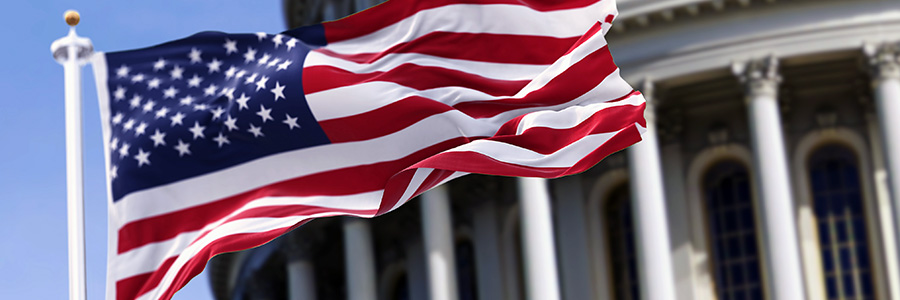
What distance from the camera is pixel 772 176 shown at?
110 feet

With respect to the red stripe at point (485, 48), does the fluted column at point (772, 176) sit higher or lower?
higher

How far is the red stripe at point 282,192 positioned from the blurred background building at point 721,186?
18.2 metres

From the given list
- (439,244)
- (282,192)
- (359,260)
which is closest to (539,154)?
(282,192)

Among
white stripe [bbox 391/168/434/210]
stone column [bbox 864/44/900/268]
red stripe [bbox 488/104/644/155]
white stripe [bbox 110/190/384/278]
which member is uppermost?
stone column [bbox 864/44/900/268]

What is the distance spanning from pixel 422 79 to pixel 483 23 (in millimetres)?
954

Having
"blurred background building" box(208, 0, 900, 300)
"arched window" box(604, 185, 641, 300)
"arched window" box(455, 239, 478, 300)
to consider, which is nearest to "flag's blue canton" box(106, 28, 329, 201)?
"blurred background building" box(208, 0, 900, 300)

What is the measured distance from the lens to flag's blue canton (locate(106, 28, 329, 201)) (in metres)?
15.4

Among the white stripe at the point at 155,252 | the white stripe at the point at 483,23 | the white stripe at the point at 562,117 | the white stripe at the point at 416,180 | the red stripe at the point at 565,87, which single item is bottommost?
the white stripe at the point at 155,252

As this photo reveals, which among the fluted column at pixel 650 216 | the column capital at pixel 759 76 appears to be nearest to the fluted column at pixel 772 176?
the column capital at pixel 759 76

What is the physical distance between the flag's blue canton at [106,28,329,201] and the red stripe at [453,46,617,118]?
5.52 ft

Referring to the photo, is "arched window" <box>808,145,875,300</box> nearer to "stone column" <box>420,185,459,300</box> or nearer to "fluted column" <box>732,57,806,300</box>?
"fluted column" <box>732,57,806,300</box>

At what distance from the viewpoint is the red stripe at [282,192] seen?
598 inches

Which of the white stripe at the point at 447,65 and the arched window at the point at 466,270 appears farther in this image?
the arched window at the point at 466,270

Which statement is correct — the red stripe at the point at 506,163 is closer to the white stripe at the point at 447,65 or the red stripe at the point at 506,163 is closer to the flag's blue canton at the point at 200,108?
the white stripe at the point at 447,65
